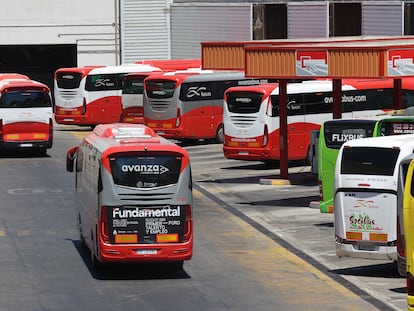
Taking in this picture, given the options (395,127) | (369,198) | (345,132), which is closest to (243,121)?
(345,132)

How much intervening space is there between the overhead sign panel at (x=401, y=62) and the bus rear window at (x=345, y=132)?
1.97 metres

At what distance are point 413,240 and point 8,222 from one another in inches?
629

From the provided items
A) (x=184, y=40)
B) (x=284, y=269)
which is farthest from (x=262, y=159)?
(x=184, y=40)

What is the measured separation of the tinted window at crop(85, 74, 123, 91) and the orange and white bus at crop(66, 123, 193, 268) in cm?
3444

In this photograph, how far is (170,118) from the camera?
55.0 m

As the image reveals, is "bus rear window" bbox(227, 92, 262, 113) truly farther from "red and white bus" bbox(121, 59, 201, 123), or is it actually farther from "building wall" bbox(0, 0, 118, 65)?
"building wall" bbox(0, 0, 118, 65)

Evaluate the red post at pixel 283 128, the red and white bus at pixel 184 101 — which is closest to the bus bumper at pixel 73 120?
the red and white bus at pixel 184 101

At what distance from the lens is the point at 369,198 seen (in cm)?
2680

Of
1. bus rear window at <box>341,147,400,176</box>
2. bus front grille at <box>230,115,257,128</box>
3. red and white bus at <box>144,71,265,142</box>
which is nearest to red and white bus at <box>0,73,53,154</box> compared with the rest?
red and white bus at <box>144,71,265,142</box>

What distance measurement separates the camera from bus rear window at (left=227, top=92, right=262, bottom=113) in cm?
4709

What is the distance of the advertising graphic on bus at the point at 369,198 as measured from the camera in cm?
2658

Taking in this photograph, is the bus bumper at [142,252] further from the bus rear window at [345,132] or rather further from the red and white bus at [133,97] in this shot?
the red and white bus at [133,97]

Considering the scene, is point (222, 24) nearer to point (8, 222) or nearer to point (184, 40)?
point (184, 40)

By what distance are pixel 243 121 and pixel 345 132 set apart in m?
13.3
